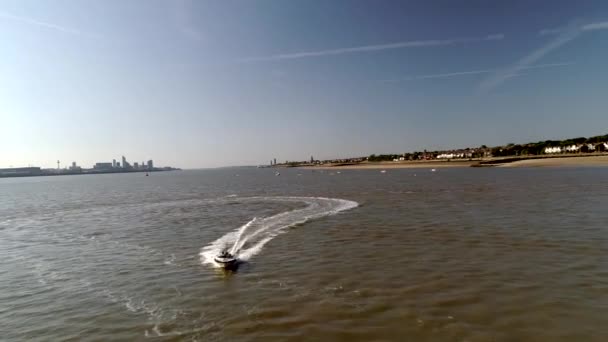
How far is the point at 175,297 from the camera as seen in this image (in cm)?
1338

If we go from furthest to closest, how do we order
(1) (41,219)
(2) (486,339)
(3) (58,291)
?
(1) (41,219)
(3) (58,291)
(2) (486,339)

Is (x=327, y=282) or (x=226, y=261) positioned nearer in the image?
(x=327, y=282)

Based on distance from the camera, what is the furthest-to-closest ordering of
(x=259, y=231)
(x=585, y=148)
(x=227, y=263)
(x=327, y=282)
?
(x=585, y=148), (x=259, y=231), (x=227, y=263), (x=327, y=282)

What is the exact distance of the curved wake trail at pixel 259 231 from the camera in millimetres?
20275

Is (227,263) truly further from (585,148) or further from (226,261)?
(585,148)

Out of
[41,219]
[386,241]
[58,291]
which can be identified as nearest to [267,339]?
[58,291]

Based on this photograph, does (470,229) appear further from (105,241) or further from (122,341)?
(105,241)

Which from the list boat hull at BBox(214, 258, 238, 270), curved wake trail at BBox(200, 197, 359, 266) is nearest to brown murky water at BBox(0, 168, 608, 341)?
curved wake trail at BBox(200, 197, 359, 266)

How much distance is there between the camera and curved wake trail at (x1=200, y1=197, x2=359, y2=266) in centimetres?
2027

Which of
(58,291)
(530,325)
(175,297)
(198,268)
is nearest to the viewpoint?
(530,325)

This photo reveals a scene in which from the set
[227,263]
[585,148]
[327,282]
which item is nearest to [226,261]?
[227,263]

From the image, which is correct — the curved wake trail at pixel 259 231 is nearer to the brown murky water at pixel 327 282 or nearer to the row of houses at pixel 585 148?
the brown murky water at pixel 327 282

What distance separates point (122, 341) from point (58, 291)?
273 inches

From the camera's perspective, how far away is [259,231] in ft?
86.3
